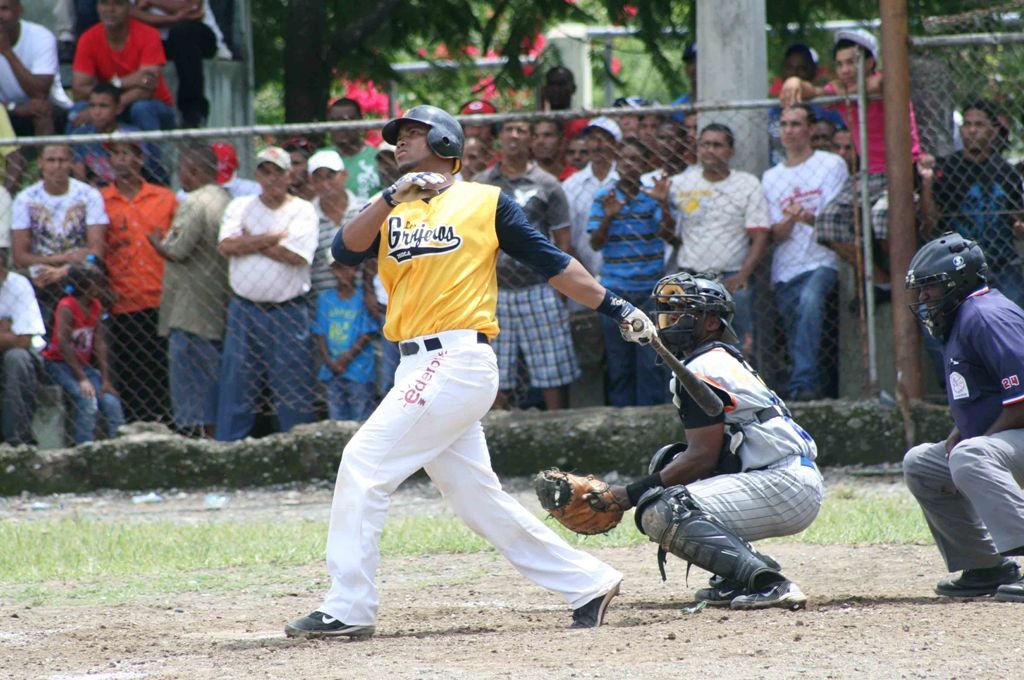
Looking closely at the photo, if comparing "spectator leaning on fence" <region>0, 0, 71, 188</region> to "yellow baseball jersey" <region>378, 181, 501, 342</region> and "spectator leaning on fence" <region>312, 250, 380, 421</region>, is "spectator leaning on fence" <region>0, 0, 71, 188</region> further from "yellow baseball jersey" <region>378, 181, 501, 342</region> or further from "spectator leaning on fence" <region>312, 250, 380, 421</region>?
"yellow baseball jersey" <region>378, 181, 501, 342</region>

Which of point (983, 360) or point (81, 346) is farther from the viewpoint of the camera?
point (81, 346)

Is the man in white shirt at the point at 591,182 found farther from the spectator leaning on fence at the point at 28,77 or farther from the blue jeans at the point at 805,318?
the spectator leaning on fence at the point at 28,77

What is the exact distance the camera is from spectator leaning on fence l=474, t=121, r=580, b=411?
985cm

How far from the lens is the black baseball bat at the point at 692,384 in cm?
574

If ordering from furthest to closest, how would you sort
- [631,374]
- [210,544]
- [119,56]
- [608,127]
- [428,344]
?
1. [119,56]
2. [608,127]
3. [631,374]
4. [210,544]
5. [428,344]

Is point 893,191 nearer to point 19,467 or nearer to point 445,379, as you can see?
point 445,379

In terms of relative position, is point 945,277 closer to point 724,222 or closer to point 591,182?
point 724,222

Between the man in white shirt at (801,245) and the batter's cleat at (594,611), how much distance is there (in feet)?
13.6

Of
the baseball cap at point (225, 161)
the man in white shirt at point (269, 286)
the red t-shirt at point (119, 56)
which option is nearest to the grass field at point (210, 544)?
the man in white shirt at point (269, 286)

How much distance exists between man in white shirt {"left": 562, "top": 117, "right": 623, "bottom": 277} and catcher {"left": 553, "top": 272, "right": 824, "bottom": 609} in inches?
150

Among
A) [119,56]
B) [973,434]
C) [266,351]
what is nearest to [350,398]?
[266,351]

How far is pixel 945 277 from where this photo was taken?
19.8 feet

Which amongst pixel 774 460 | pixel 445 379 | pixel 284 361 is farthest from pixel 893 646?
pixel 284 361

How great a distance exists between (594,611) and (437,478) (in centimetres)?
82
